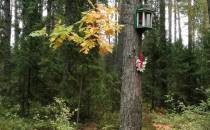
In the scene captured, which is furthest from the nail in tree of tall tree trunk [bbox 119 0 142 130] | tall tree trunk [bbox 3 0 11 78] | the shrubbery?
tall tree trunk [bbox 3 0 11 78]

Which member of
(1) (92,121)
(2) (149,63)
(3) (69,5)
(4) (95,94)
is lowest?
(1) (92,121)

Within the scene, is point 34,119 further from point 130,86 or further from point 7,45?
point 130,86

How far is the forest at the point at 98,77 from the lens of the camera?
767 cm

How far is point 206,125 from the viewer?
10.2 meters

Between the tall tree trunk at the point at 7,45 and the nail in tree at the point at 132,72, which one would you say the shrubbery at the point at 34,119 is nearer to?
the tall tree trunk at the point at 7,45

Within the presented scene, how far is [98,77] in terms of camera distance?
1433 cm

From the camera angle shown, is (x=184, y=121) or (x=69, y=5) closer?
(x=184, y=121)

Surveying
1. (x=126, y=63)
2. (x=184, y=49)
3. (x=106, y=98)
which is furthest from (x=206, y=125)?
(x=184, y=49)

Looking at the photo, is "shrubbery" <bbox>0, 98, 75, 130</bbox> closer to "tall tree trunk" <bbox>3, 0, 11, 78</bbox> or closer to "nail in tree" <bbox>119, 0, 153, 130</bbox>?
"tall tree trunk" <bbox>3, 0, 11, 78</bbox>

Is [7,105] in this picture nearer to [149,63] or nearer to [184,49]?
[149,63]

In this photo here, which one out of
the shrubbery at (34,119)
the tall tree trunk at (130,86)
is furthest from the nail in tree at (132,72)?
the shrubbery at (34,119)

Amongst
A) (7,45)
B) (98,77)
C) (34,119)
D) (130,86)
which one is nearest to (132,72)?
(130,86)

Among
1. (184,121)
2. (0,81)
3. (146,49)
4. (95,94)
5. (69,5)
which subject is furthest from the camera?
(146,49)

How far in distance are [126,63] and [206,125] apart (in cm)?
365
